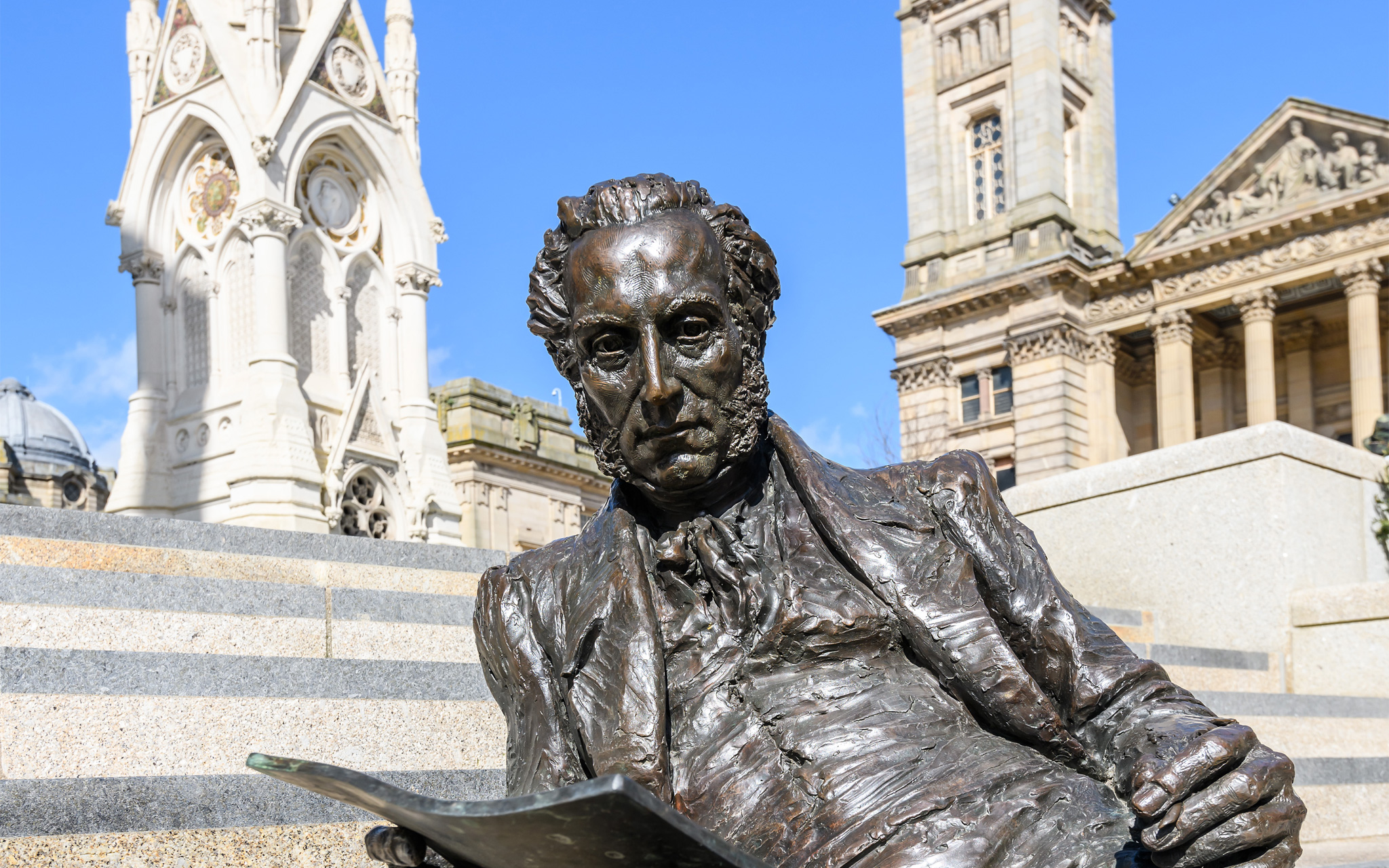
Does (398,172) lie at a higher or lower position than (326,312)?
higher

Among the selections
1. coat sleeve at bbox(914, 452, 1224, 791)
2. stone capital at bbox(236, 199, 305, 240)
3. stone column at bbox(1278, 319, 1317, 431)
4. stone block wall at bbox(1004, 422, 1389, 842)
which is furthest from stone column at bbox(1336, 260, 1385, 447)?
coat sleeve at bbox(914, 452, 1224, 791)

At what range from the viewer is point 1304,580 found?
28.7ft

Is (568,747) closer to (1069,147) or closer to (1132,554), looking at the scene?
(1132,554)

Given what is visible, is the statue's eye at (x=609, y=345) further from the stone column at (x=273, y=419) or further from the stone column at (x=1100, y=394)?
the stone column at (x=1100, y=394)

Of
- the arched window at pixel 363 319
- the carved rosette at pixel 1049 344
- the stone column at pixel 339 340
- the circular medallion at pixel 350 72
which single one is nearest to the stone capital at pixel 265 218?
the stone column at pixel 339 340

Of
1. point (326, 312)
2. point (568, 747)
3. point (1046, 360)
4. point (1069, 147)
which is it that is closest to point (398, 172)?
point (326, 312)

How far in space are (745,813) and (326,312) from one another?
48.0 feet

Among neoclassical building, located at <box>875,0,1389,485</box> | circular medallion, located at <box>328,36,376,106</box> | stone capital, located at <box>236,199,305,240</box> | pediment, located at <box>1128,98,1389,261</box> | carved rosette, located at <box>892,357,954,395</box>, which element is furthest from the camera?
carved rosette, located at <box>892,357,954,395</box>

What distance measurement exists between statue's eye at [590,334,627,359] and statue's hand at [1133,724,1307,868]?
0.89 meters

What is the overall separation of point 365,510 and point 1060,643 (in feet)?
47.1

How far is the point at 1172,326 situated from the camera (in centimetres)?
4062

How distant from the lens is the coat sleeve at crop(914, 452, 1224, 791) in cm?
181

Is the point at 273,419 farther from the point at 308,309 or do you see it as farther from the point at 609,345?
the point at 609,345

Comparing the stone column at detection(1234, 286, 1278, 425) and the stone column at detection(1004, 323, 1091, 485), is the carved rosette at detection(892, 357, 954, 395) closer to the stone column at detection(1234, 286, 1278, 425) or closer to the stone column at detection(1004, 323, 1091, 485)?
the stone column at detection(1004, 323, 1091, 485)
